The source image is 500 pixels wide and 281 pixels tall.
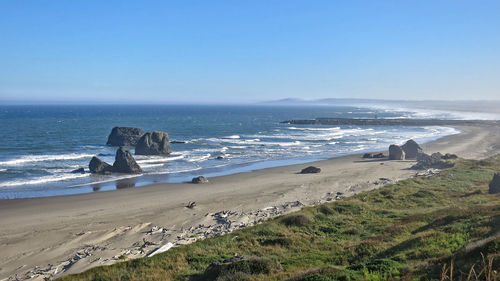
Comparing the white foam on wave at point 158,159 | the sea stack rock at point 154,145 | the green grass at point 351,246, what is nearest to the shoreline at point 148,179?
the white foam on wave at point 158,159

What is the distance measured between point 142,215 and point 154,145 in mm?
Result: 33428

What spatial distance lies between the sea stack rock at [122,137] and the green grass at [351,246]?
51.8m

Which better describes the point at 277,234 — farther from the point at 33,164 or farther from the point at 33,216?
the point at 33,164

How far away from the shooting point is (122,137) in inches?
2739

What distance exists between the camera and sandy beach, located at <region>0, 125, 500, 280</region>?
18234mm

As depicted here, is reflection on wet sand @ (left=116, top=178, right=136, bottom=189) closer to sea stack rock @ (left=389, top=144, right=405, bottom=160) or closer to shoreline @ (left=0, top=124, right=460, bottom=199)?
shoreline @ (left=0, top=124, right=460, bottom=199)

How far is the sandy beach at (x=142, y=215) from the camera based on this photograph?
18.2 m

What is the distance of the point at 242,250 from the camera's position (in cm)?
1722

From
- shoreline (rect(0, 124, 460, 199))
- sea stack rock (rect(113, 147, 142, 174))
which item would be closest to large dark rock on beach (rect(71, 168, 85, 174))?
→ shoreline (rect(0, 124, 460, 199))

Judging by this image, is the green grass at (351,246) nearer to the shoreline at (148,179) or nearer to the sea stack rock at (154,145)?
the shoreline at (148,179)

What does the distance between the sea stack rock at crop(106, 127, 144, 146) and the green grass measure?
51841 millimetres

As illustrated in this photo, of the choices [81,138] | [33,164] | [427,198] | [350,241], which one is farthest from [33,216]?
[81,138]

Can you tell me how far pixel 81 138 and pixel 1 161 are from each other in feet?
95.0

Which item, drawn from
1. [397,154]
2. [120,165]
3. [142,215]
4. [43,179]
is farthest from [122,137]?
[142,215]
